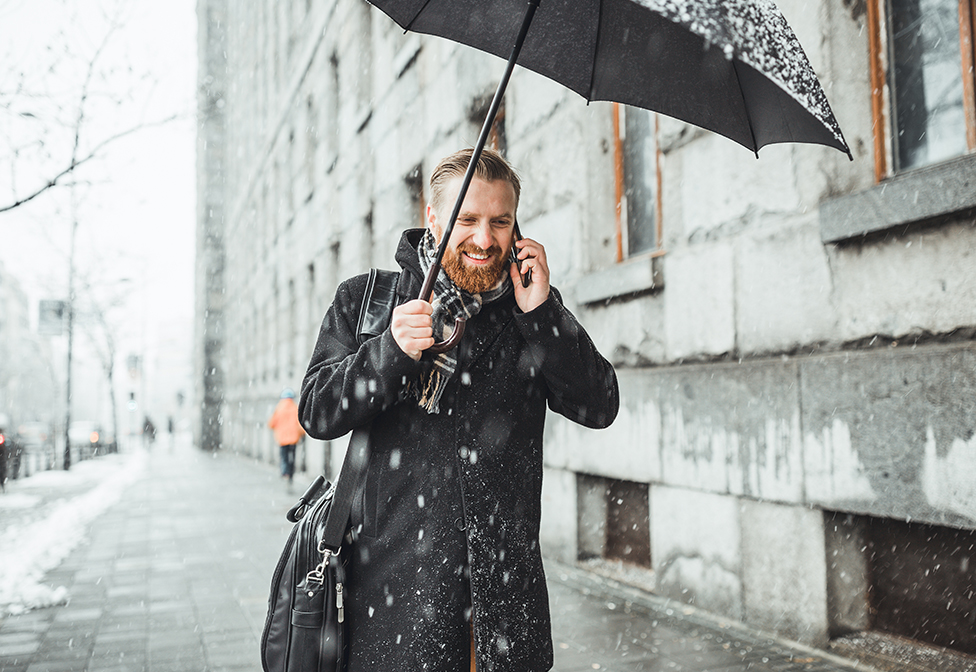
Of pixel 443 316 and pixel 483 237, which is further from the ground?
pixel 483 237

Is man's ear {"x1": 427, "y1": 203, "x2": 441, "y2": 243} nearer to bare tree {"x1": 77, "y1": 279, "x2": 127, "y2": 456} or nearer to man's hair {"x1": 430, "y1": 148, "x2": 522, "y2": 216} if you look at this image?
man's hair {"x1": 430, "y1": 148, "x2": 522, "y2": 216}

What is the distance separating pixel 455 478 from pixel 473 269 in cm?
53

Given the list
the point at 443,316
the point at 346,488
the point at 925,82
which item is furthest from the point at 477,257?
the point at 925,82

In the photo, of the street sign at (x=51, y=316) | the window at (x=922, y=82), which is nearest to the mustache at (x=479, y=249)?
the window at (x=922, y=82)

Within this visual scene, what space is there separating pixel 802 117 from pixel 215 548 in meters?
7.73

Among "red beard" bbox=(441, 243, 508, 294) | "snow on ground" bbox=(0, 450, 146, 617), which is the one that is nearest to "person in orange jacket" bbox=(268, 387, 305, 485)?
"snow on ground" bbox=(0, 450, 146, 617)

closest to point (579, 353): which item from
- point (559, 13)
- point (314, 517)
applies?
point (314, 517)

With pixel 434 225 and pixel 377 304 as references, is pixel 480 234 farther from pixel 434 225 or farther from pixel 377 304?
pixel 377 304

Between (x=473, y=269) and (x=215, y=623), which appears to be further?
(x=215, y=623)

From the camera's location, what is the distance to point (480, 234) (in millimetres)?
2102

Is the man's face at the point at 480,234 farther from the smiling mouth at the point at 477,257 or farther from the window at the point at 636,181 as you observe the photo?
the window at the point at 636,181

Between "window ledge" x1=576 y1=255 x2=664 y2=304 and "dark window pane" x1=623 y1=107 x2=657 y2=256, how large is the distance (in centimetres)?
33

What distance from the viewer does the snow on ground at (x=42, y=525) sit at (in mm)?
6547

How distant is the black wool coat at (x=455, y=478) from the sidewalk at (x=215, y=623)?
2.46 meters
